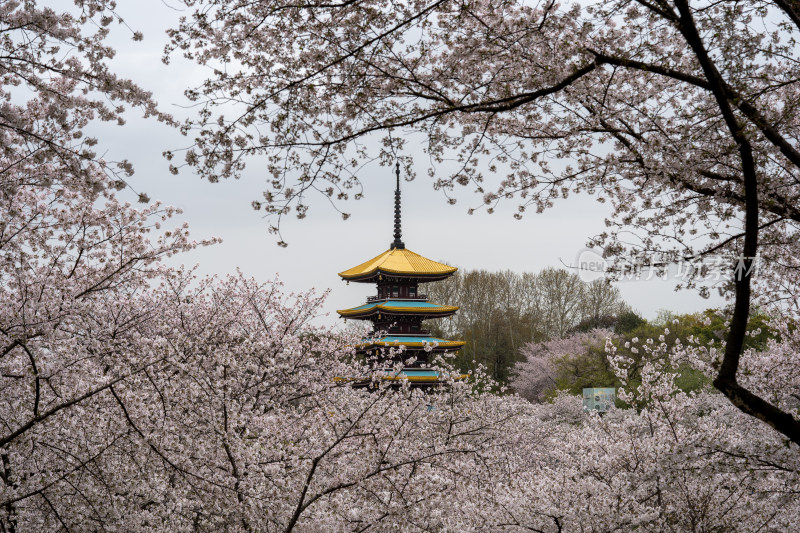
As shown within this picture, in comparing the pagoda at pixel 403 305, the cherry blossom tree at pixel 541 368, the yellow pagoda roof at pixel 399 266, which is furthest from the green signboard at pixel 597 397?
the yellow pagoda roof at pixel 399 266

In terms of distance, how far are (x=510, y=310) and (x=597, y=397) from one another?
18.5m

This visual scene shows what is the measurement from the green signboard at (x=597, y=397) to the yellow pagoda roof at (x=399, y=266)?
824 cm

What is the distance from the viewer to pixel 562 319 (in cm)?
4388

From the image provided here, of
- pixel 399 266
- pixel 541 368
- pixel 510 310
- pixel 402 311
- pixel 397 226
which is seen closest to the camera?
pixel 402 311

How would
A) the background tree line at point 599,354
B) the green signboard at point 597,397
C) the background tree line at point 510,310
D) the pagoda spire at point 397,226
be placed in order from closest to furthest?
the green signboard at point 597,397 → the background tree line at point 599,354 → the pagoda spire at point 397,226 → the background tree line at point 510,310

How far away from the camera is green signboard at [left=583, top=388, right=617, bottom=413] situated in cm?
2450

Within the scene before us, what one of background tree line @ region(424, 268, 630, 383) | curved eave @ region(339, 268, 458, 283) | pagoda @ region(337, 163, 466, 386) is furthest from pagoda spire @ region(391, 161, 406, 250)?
background tree line @ region(424, 268, 630, 383)

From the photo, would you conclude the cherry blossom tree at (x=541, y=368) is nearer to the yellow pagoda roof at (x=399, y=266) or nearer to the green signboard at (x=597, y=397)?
the green signboard at (x=597, y=397)

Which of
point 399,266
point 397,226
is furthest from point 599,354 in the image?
point 397,226

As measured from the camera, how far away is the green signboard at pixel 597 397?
965 inches

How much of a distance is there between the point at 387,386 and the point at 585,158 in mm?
2924

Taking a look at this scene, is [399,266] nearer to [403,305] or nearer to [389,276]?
[389,276]

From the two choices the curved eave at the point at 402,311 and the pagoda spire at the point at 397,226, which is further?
the pagoda spire at the point at 397,226

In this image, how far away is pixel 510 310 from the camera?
1699 inches
